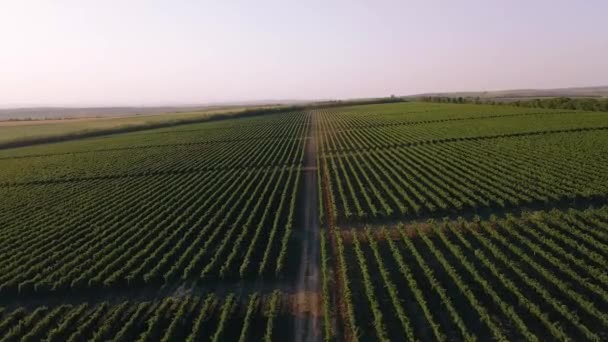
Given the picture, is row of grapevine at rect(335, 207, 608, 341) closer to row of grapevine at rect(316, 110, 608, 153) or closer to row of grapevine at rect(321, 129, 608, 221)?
row of grapevine at rect(321, 129, 608, 221)

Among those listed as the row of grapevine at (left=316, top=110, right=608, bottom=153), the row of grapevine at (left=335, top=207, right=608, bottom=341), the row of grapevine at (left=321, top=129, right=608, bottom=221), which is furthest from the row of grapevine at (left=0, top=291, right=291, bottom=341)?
the row of grapevine at (left=316, top=110, right=608, bottom=153)

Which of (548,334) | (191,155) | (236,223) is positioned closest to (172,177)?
(191,155)

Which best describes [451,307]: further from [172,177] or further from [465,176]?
[172,177]

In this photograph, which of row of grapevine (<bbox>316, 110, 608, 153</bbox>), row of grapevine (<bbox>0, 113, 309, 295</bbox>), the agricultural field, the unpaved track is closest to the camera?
the unpaved track

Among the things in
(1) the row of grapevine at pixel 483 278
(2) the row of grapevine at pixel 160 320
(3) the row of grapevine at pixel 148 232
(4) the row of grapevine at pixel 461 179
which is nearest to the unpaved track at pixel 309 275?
(2) the row of grapevine at pixel 160 320

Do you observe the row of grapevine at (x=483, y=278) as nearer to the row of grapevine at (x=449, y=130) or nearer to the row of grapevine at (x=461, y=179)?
the row of grapevine at (x=461, y=179)

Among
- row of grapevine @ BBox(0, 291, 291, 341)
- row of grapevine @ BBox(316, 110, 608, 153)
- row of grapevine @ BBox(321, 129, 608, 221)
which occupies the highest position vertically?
row of grapevine @ BBox(316, 110, 608, 153)
